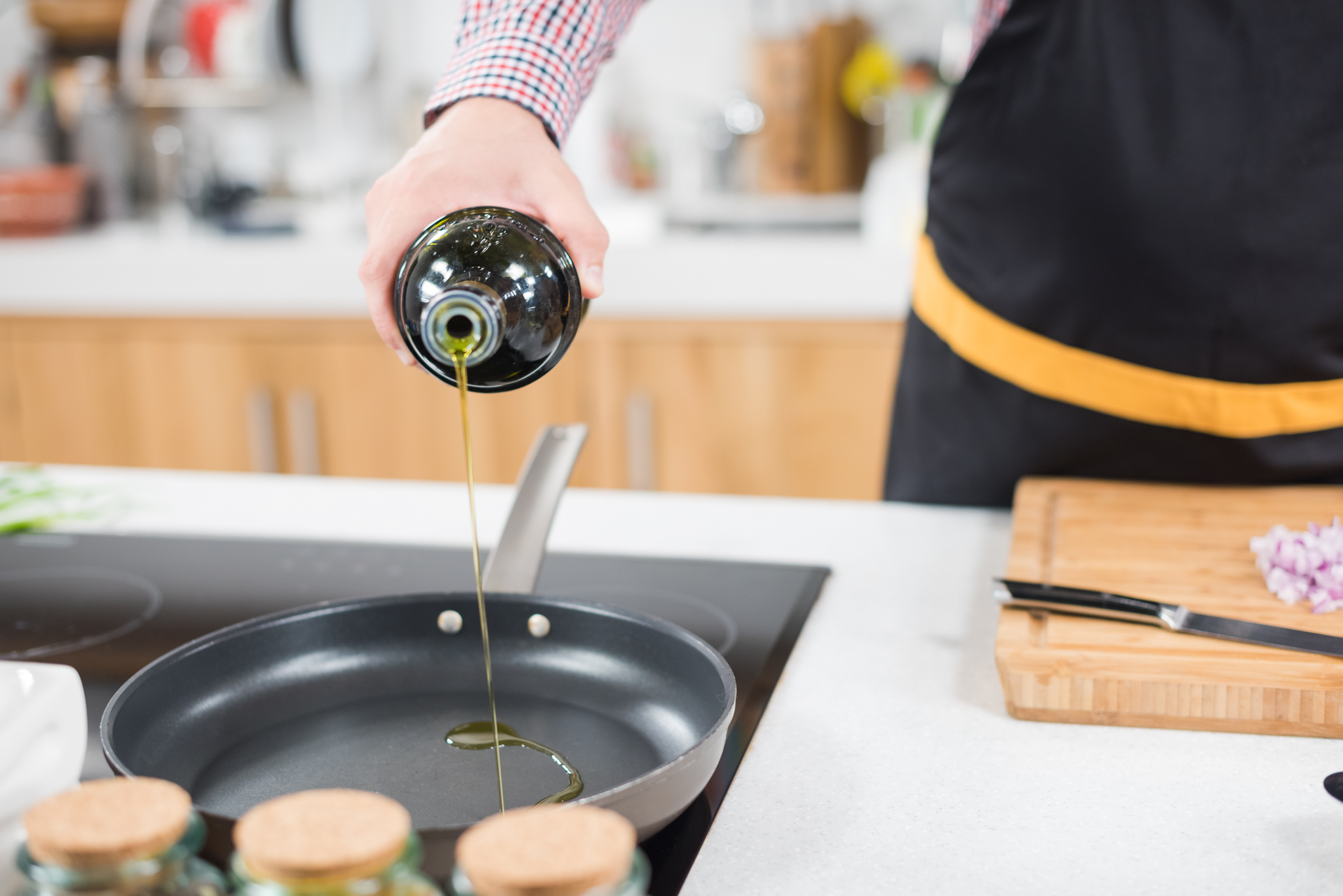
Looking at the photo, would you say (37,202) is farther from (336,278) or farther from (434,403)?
(434,403)

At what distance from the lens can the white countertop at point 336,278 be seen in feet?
6.19

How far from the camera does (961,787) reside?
0.51 metres

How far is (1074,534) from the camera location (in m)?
0.78

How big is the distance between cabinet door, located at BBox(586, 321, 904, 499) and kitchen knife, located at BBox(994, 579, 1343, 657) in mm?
1254

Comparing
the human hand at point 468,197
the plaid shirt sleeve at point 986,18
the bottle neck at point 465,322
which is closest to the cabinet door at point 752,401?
the plaid shirt sleeve at point 986,18

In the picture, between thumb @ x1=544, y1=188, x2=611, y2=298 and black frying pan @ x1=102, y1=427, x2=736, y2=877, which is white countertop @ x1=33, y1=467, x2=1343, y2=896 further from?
thumb @ x1=544, y1=188, x2=611, y2=298

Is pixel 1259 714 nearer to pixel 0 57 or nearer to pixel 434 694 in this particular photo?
pixel 434 694

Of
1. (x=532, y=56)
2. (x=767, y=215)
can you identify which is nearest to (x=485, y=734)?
(x=532, y=56)

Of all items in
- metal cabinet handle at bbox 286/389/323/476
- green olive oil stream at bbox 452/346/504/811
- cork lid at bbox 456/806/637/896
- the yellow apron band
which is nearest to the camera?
cork lid at bbox 456/806/637/896

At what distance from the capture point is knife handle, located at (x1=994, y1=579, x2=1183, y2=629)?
2.04ft

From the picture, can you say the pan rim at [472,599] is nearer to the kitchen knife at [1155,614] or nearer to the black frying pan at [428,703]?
the black frying pan at [428,703]

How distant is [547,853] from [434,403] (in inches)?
70.2

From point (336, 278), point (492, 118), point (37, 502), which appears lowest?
point (336, 278)

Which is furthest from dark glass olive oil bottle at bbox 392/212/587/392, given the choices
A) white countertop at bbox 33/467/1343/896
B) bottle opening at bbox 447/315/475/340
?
white countertop at bbox 33/467/1343/896
